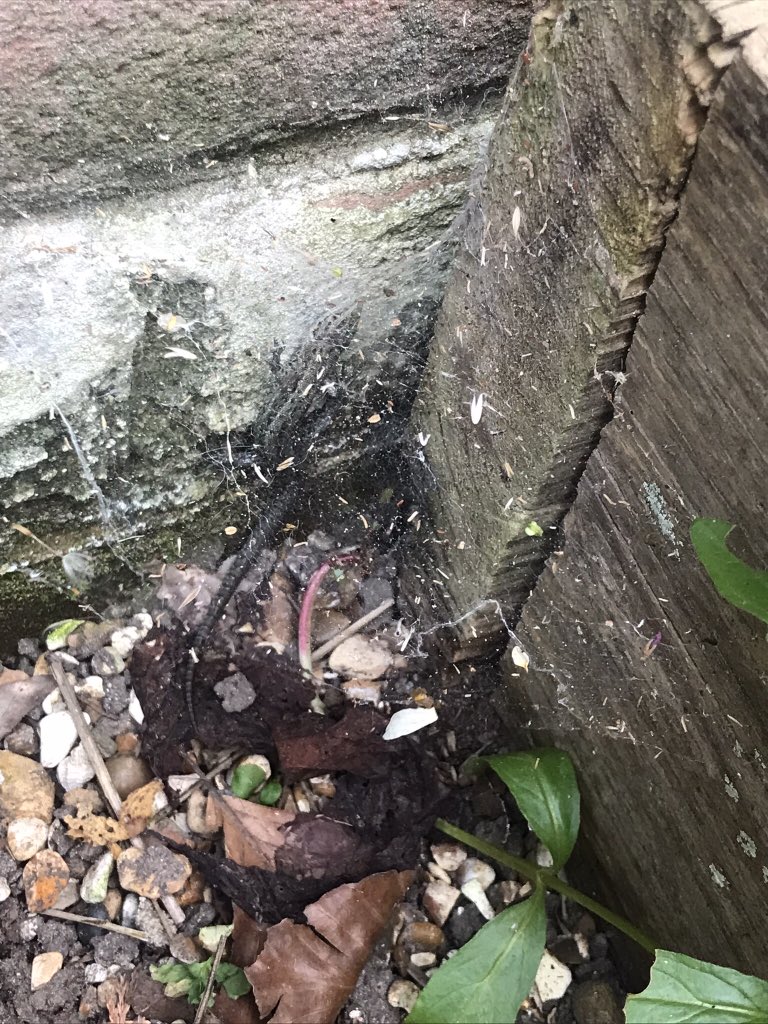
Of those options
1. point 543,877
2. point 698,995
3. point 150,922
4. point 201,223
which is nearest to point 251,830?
point 150,922

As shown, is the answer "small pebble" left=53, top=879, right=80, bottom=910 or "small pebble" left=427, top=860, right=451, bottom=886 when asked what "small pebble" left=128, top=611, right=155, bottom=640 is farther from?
"small pebble" left=427, top=860, right=451, bottom=886

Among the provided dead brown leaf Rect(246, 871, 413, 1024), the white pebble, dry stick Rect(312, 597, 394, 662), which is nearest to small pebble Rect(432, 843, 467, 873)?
dead brown leaf Rect(246, 871, 413, 1024)

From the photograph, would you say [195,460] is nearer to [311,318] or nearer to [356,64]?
[311,318]

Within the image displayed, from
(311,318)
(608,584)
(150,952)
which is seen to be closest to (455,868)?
(150,952)

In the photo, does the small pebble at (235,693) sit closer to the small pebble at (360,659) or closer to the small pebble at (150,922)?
the small pebble at (360,659)

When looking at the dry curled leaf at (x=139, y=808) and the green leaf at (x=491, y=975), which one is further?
the dry curled leaf at (x=139, y=808)

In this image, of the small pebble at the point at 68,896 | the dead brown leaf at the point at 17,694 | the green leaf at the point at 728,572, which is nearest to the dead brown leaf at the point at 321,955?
the small pebble at the point at 68,896
